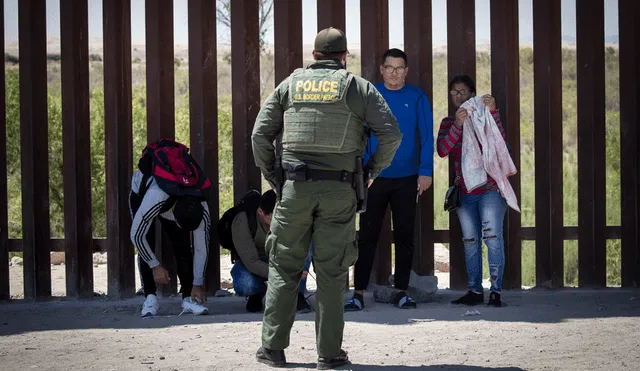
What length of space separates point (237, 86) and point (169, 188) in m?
1.16

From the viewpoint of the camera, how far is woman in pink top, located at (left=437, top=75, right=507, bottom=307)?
6.75 meters

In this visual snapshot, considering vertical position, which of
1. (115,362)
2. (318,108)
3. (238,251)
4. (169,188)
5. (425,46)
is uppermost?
(425,46)

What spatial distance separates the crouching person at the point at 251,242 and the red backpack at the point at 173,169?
0.31 metres

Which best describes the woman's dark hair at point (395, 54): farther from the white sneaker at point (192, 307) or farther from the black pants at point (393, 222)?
the white sneaker at point (192, 307)

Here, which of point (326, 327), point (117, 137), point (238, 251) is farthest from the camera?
point (117, 137)

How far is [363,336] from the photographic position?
5.64 meters

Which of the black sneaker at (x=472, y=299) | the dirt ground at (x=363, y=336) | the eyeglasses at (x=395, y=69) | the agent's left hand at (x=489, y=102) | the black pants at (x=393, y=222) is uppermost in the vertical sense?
the eyeglasses at (x=395, y=69)

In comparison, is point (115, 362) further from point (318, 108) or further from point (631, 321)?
point (631, 321)

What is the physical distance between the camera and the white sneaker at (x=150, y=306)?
6492 millimetres

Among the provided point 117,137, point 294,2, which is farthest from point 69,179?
point 294,2

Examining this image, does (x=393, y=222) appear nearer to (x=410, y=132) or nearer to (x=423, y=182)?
(x=423, y=182)

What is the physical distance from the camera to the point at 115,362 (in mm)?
5055

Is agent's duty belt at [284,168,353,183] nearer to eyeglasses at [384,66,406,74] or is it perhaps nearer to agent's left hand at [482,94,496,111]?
eyeglasses at [384,66,406,74]

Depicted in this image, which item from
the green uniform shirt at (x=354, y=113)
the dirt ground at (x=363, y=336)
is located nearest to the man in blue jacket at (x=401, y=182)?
the dirt ground at (x=363, y=336)
